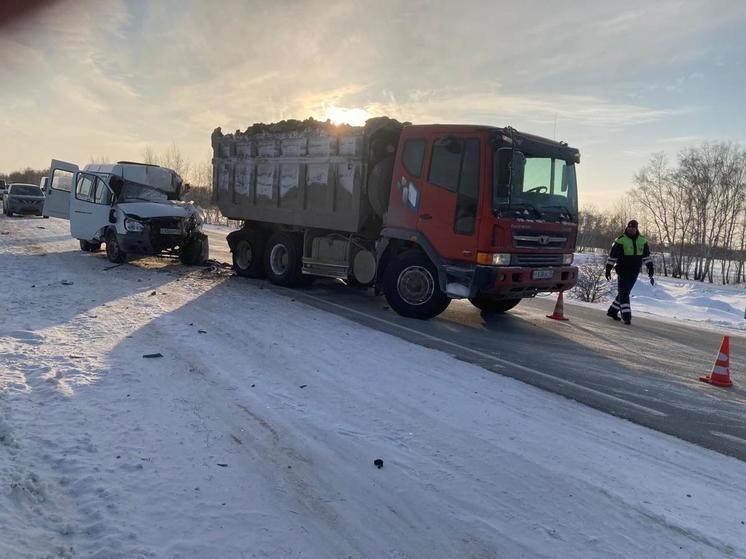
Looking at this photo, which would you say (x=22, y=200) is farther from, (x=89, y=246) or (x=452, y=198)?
(x=452, y=198)

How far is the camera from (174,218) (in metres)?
11.6

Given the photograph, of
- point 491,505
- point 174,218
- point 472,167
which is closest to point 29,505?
point 491,505

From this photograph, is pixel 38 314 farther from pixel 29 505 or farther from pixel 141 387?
pixel 29 505

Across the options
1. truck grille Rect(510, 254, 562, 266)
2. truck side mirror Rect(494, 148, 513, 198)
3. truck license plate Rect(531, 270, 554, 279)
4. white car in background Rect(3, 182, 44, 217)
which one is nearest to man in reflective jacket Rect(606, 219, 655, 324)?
truck grille Rect(510, 254, 562, 266)

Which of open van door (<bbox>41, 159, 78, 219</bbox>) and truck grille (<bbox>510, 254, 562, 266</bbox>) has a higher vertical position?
open van door (<bbox>41, 159, 78, 219</bbox>)

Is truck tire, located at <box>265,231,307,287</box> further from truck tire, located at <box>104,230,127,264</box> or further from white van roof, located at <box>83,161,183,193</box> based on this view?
white van roof, located at <box>83,161,183,193</box>

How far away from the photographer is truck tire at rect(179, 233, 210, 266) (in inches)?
487

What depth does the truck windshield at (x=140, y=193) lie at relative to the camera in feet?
39.5

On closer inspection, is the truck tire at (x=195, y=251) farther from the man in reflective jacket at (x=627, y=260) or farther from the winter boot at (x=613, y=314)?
the winter boot at (x=613, y=314)

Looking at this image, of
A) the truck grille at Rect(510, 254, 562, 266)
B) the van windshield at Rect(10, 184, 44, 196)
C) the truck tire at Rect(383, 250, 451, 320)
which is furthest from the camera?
the van windshield at Rect(10, 184, 44, 196)

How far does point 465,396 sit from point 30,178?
101 metres

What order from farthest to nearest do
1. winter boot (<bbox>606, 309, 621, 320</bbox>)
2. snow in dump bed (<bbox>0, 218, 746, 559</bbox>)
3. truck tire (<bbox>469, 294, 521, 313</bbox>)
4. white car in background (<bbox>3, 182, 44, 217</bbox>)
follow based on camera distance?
white car in background (<bbox>3, 182, 44, 217</bbox>) → winter boot (<bbox>606, 309, 621, 320</bbox>) → truck tire (<bbox>469, 294, 521, 313</bbox>) → snow in dump bed (<bbox>0, 218, 746, 559</bbox>)

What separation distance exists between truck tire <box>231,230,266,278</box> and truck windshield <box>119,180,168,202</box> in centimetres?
274

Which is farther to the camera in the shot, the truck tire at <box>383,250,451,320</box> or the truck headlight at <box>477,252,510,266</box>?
the truck tire at <box>383,250,451,320</box>
